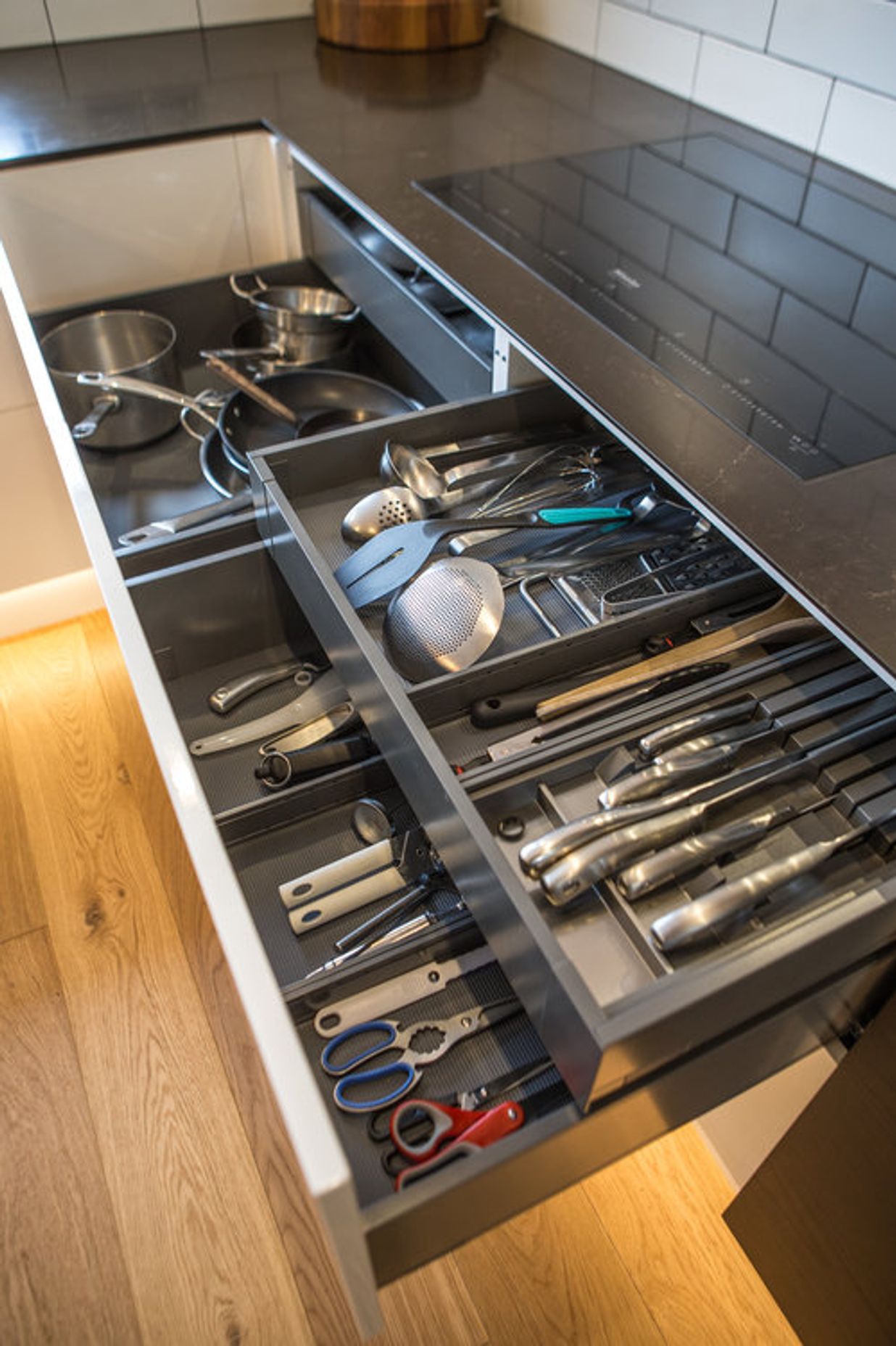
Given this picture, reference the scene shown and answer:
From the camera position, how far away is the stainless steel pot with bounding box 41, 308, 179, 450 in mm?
1349

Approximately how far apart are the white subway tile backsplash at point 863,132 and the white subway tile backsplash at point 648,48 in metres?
0.28

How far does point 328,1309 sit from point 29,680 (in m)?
1.17

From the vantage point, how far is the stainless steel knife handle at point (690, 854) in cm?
67

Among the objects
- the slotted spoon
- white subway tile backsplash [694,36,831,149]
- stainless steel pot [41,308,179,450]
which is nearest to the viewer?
the slotted spoon

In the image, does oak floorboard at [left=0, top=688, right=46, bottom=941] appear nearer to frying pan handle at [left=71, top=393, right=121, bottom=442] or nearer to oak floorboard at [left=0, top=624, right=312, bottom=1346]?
oak floorboard at [left=0, top=624, right=312, bottom=1346]

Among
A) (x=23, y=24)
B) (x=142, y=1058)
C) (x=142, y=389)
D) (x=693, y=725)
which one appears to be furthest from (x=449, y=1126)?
(x=23, y=24)

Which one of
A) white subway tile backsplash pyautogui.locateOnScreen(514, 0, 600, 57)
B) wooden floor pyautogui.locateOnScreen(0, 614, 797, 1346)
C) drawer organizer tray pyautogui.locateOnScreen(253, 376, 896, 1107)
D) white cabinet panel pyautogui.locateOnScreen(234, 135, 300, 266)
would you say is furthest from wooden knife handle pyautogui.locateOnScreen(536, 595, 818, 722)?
white subway tile backsplash pyautogui.locateOnScreen(514, 0, 600, 57)

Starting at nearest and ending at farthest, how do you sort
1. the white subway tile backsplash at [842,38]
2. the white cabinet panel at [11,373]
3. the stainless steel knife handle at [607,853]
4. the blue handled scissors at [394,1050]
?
the stainless steel knife handle at [607,853] < the blue handled scissors at [394,1050] < the white subway tile backsplash at [842,38] < the white cabinet panel at [11,373]

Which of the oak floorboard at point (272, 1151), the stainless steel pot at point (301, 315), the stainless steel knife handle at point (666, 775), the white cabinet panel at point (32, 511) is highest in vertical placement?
the stainless steel knife handle at point (666, 775)

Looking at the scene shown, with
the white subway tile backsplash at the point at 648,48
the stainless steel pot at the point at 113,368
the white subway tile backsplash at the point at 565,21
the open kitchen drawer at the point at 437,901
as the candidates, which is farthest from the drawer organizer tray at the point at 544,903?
the white subway tile backsplash at the point at 565,21

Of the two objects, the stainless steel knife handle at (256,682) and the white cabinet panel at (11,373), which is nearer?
the stainless steel knife handle at (256,682)

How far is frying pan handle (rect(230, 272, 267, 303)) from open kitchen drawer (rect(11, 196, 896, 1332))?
44 cm

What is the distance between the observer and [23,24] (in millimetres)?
1629

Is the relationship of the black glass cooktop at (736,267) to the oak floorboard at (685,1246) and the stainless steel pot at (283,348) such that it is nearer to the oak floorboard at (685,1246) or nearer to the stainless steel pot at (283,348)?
the stainless steel pot at (283,348)
